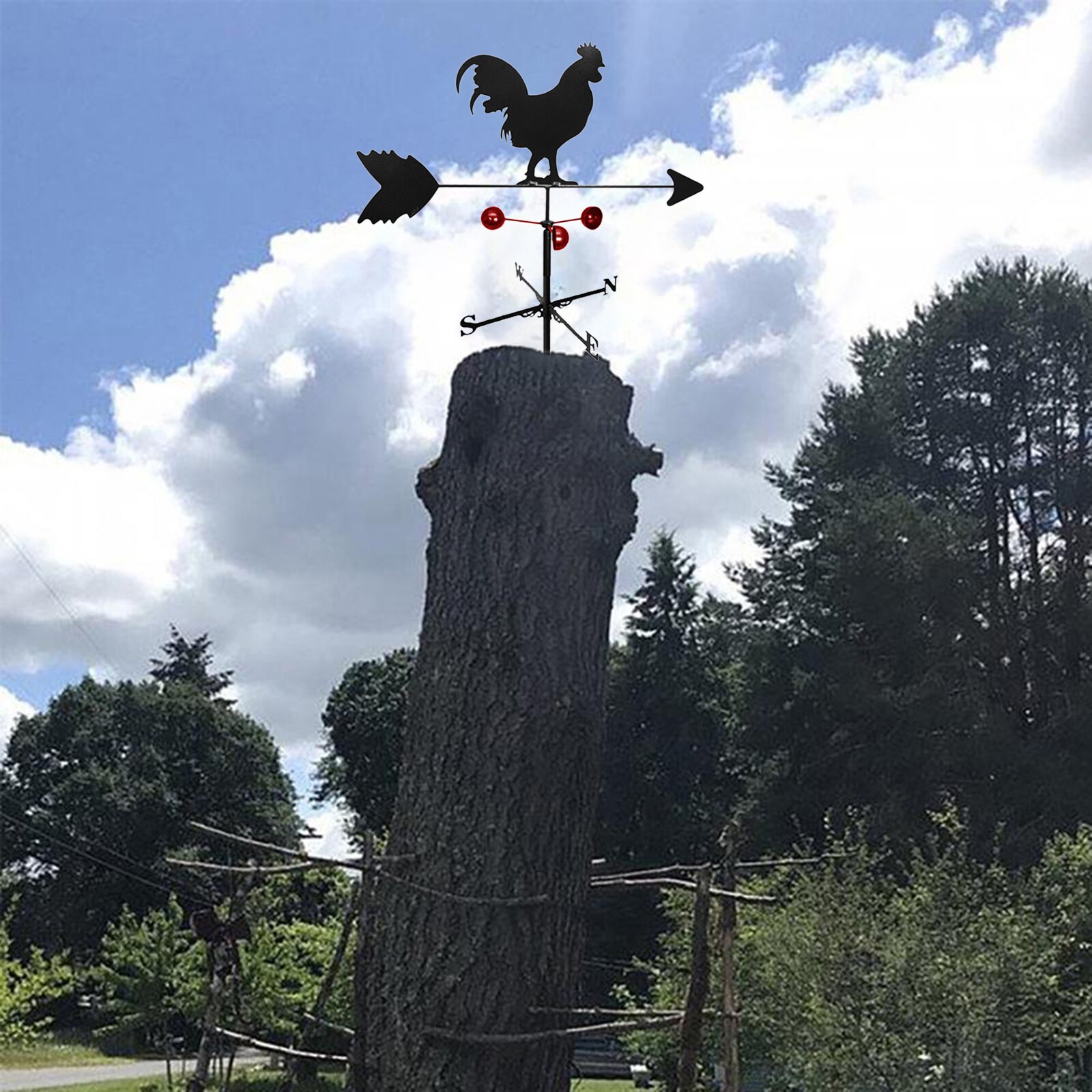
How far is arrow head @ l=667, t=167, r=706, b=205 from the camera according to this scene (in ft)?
14.4

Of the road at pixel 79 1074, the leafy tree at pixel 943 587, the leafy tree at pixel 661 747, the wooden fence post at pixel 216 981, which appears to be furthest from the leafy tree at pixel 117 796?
the wooden fence post at pixel 216 981

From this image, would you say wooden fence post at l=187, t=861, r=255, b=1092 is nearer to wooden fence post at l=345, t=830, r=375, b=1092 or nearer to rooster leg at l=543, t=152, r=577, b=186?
wooden fence post at l=345, t=830, r=375, b=1092

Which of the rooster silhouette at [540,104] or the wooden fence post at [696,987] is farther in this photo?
the rooster silhouette at [540,104]

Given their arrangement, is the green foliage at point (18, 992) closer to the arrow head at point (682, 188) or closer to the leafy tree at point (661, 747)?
the arrow head at point (682, 188)

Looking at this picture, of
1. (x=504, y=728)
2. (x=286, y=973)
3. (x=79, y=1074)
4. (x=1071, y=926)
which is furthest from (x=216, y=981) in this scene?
(x=79, y=1074)

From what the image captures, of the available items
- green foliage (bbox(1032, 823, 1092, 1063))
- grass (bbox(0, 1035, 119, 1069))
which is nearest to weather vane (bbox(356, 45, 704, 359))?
green foliage (bbox(1032, 823, 1092, 1063))

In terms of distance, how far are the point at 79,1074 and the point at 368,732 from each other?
1464 centimetres

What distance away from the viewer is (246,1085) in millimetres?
19531

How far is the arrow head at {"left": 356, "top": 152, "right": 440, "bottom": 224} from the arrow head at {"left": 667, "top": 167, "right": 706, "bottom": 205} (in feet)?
2.61

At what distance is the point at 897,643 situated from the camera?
87.5 feet

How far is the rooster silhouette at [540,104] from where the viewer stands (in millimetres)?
4191

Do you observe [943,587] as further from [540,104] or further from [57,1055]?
[540,104]

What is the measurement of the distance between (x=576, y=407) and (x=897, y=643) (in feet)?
78.9

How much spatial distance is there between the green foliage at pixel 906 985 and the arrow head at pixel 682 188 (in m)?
8.45
